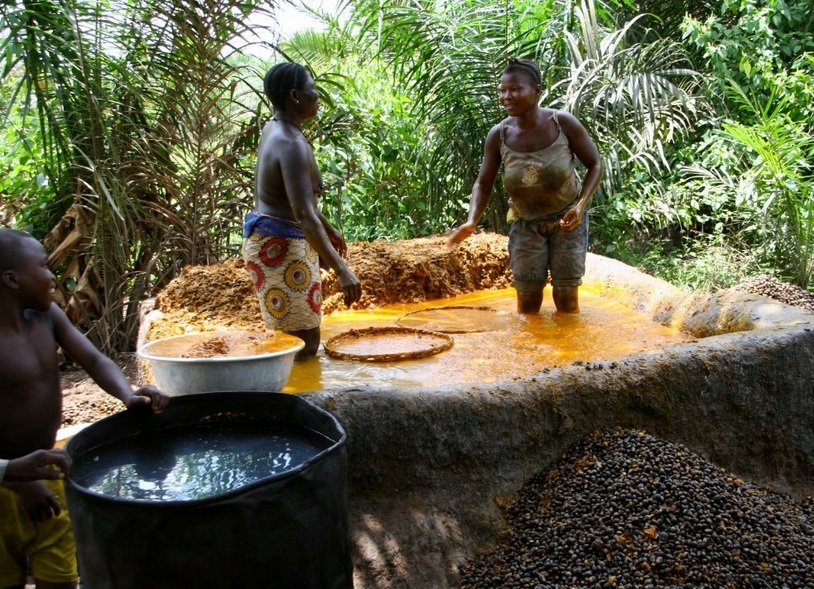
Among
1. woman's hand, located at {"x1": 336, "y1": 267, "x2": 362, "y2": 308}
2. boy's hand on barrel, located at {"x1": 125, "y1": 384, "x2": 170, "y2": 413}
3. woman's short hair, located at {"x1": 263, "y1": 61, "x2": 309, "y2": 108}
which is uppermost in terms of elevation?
woman's short hair, located at {"x1": 263, "y1": 61, "x2": 309, "y2": 108}

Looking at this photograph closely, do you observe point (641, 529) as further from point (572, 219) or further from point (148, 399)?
point (572, 219)

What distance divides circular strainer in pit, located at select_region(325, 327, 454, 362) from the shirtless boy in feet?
6.02

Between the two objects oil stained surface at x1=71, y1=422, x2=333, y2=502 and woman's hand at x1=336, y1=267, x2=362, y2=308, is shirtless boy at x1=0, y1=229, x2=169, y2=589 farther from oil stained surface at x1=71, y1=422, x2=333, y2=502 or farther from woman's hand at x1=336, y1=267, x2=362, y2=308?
woman's hand at x1=336, y1=267, x2=362, y2=308

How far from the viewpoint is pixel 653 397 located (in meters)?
3.22

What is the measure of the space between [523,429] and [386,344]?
1.44 meters

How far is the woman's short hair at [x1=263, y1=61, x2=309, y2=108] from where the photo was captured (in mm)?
3607

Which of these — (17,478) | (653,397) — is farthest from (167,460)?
(653,397)

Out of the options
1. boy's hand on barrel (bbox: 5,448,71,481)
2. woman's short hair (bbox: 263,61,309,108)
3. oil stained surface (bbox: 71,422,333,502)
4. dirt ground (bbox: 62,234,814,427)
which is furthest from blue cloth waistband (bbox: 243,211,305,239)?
boy's hand on barrel (bbox: 5,448,71,481)

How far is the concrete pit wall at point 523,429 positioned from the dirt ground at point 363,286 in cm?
184

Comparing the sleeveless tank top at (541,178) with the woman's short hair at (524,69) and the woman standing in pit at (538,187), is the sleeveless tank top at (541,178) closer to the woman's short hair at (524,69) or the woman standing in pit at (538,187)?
the woman standing in pit at (538,187)

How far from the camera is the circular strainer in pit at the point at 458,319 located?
4775 millimetres

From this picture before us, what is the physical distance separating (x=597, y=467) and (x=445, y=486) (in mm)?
612

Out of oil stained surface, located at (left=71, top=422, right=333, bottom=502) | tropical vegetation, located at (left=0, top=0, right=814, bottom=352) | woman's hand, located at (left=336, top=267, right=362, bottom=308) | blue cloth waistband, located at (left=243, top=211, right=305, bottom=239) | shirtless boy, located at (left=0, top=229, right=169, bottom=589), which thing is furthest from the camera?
tropical vegetation, located at (left=0, top=0, right=814, bottom=352)

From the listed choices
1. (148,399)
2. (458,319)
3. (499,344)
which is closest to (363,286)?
(458,319)
